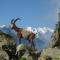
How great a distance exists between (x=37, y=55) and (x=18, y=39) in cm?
398

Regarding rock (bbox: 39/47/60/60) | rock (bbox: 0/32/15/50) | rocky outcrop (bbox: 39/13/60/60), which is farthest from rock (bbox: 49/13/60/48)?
rock (bbox: 0/32/15/50)

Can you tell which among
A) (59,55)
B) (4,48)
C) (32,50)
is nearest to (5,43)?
(4,48)

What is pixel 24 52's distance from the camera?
2019 cm

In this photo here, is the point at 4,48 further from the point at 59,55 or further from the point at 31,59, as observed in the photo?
the point at 59,55

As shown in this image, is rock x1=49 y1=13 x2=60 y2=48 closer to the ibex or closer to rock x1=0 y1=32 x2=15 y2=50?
the ibex

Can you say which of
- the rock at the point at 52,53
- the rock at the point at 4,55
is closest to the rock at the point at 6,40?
the rock at the point at 4,55

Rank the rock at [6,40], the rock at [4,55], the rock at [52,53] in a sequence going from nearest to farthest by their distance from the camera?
the rock at [4,55] < the rock at [6,40] < the rock at [52,53]

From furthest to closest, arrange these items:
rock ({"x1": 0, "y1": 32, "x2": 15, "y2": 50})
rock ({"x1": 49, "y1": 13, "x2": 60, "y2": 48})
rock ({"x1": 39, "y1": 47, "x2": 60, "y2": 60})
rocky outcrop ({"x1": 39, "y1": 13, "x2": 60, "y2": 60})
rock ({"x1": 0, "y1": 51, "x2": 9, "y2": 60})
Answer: rock ({"x1": 49, "y1": 13, "x2": 60, "y2": 48}) → rocky outcrop ({"x1": 39, "y1": 13, "x2": 60, "y2": 60}) → rock ({"x1": 39, "y1": 47, "x2": 60, "y2": 60}) → rock ({"x1": 0, "y1": 32, "x2": 15, "y2": 50}) → rock ({"x1": 0, "y1": 51, "x2": 9, "y2": 60})

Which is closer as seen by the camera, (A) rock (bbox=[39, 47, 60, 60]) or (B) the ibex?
(A) rock (bbox=[39, 47, 60, 60])

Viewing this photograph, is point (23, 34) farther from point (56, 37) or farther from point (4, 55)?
point (4, 55)

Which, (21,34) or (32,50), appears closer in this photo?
(32,50)

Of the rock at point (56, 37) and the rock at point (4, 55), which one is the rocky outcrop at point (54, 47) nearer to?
the rock at point (56, 37)

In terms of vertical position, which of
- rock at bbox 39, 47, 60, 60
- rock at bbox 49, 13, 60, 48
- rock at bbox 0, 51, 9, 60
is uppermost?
rock at bbox 49, 13, 60, 48

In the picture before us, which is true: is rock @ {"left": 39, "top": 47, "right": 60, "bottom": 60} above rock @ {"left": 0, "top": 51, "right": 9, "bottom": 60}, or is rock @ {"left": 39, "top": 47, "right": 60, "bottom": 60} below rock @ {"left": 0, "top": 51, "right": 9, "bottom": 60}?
below
